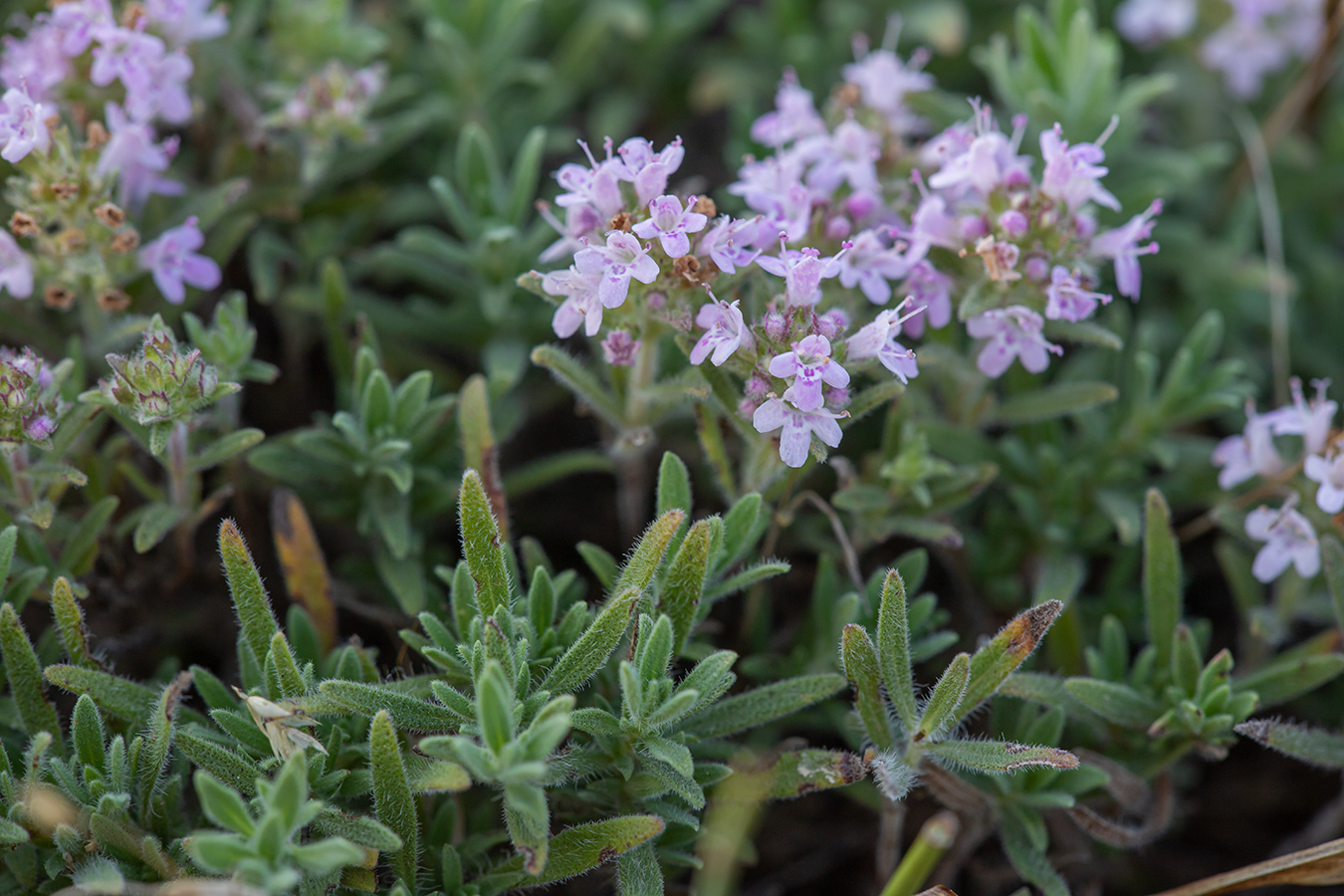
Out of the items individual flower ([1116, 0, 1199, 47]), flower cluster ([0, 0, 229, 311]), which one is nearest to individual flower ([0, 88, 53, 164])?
flower cluster ([0, 0, 229, 311])

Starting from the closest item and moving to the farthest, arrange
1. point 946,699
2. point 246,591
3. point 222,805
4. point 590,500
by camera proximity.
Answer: point 222,805 < point 946,699 < point 246,591 < point 590,500

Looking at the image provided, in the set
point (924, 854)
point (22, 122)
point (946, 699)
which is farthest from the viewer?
point (22, 122)

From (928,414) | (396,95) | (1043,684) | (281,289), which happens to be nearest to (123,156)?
(281,289)

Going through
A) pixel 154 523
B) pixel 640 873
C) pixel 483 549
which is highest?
pixel 154 523


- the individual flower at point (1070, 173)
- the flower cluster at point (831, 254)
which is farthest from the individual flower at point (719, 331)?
the individual flower at point (1070, 173)

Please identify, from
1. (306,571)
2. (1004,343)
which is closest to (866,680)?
(1004,343)

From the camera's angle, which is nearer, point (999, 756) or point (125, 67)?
point (999, 756)

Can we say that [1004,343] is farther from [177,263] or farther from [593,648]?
[177,263]

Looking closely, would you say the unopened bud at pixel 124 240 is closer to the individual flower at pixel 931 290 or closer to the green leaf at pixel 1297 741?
the individual flower at pixel 931 290
